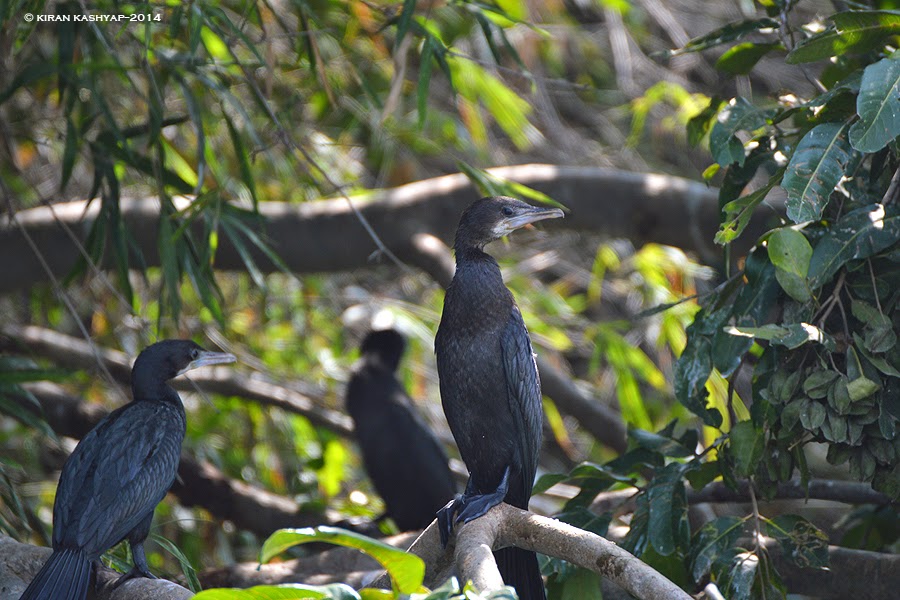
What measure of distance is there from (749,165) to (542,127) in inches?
195

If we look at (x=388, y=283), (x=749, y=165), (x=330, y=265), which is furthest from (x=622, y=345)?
(x=749, y=165)

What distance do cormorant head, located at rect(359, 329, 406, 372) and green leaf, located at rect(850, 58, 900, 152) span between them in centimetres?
343

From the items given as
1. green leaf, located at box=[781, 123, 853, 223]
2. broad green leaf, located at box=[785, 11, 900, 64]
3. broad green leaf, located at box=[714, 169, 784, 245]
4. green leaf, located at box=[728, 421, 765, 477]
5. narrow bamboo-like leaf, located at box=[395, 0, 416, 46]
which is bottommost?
green leaf, located at box=[728, 421, 765, 477]

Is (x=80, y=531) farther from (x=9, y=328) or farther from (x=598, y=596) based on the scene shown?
(x=9, y=328)

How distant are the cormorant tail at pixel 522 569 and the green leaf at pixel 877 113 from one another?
129 centimetres

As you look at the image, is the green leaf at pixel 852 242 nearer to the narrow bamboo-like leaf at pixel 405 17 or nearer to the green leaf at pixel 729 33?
the green leaf at pixel 729 33

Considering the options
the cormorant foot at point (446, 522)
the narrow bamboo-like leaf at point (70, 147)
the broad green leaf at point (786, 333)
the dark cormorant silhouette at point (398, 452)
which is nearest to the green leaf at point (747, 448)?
the broad green leaf at point (786, 333)

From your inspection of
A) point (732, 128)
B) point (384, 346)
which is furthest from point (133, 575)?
point (384, 346)

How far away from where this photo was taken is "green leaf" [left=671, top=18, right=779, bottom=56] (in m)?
2.83

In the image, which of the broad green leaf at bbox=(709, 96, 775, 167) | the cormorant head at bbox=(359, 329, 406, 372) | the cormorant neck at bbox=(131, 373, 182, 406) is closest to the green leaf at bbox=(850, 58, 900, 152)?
the broad green leaf at bbox=(709, 96, 775, 167)

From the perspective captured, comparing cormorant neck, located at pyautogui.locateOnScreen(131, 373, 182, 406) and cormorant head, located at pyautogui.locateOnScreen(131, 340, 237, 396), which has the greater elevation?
cormorant head, located at pyautogui.locateOnScreen(131, 340, 237, 396)

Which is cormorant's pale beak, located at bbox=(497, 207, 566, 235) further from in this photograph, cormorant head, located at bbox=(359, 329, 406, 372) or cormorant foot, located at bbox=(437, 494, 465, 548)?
cormorant head, located at bbox=(359, 329, 406, 372)

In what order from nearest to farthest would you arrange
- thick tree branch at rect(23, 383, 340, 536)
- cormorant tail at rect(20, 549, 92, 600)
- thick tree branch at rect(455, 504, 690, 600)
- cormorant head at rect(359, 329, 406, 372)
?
thick tree branch at rect(455, 504, 690, 600)
cormorant tail at rect(20, 549, 92, 600)
thick tree branch at rect(23, 383, 340, 536)
cormorant head at rect(359, 329, 406, 372)

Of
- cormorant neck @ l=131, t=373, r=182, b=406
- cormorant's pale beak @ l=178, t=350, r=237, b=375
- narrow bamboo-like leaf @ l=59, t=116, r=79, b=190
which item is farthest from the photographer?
narrow bamboo-like leaf @ l=59, t=116, r=79, b=190
